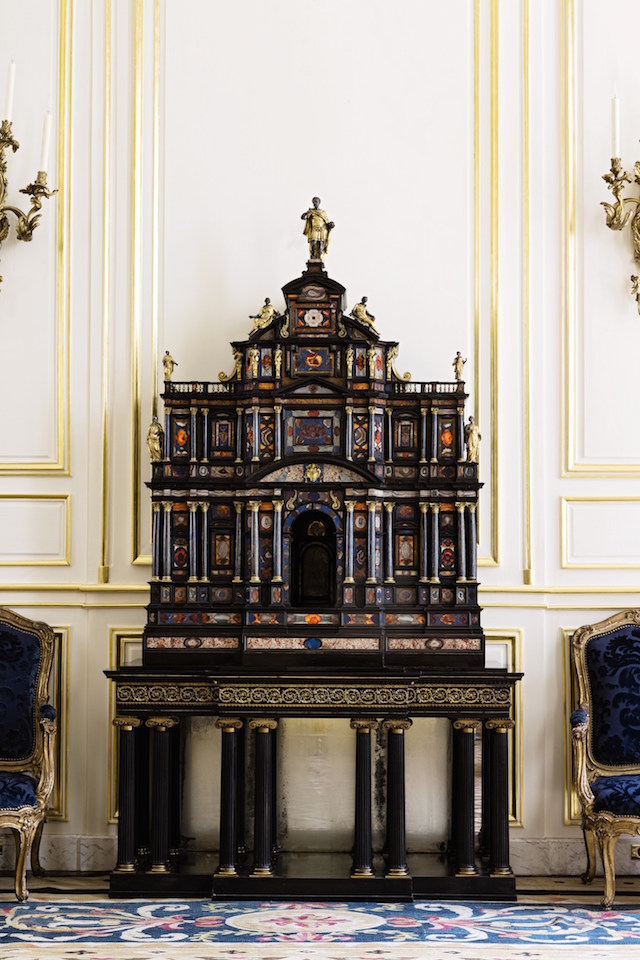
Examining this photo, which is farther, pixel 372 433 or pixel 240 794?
pixel 372 433

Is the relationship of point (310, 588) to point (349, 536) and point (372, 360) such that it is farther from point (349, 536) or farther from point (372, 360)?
point (372, 360)

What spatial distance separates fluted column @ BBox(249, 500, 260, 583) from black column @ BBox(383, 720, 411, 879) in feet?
2.92

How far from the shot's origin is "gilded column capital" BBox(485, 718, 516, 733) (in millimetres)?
5094

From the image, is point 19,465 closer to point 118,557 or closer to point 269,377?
point 118,557

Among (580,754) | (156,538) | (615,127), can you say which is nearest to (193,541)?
(156,538)

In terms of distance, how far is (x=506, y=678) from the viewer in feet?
16.6

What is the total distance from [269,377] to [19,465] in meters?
1.37

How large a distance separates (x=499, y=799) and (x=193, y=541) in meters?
1.78

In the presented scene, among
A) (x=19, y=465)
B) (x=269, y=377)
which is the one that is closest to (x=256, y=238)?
(x=269, y=377)

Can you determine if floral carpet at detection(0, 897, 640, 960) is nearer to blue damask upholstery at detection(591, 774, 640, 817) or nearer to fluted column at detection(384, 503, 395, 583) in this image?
blue damask upholstery at detection(591, 774, 640, 817)

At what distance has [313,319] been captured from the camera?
5.46 metres

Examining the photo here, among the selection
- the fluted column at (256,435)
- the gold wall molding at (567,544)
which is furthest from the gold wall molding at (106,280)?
the gold wall molding at (567,544)

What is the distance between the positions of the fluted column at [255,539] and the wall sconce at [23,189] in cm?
182

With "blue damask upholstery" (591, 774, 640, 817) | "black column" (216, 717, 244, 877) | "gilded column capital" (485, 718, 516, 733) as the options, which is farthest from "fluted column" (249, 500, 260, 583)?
"blue damask upholstery" (591, 774, 640, 817)
